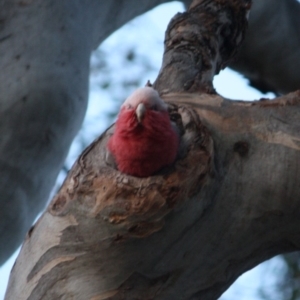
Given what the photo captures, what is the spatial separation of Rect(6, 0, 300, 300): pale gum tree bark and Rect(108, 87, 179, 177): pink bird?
0.04ft

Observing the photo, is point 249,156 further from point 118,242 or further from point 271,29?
point 271,29

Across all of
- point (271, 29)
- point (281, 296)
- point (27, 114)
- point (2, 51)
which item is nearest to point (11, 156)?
point (27, 114)

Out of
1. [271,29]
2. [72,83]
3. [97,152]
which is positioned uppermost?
[271,29]

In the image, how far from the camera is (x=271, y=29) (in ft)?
5.67

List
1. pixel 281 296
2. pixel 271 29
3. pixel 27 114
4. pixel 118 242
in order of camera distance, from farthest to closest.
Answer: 1. pixel 281 296
2. pixel 271 29
3. pixel 27 114
4. pixel 118 242

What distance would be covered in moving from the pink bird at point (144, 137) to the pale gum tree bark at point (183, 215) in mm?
12

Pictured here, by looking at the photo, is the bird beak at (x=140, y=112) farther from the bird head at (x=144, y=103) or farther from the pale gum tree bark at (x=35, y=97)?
the pale gum tree bark at (x=35, y=97)

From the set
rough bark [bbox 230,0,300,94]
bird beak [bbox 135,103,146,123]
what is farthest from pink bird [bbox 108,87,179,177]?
rough bark [bbox 230,0,300,94]

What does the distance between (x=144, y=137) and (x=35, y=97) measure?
351 mm

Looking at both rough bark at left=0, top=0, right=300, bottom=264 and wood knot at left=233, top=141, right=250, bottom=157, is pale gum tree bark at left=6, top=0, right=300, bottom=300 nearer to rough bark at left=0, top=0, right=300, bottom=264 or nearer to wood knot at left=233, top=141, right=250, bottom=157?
wood knot at left=233, top=141, right=250, bottom=157

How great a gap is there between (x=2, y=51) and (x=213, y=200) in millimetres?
524

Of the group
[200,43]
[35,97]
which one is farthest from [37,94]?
[200,43]

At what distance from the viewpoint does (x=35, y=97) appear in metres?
1.05

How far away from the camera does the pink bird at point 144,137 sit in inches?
28.1
